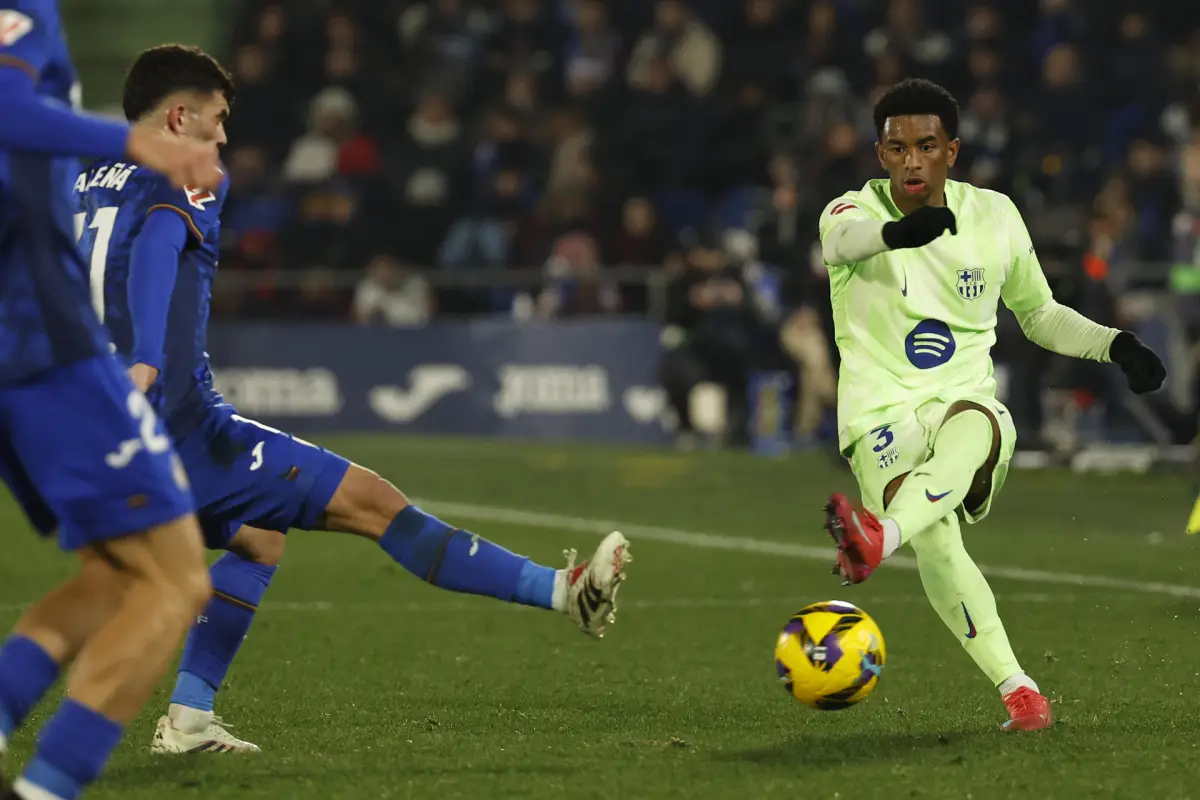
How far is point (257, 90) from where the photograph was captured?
2261 centimetres

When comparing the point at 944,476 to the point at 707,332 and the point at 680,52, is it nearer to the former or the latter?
the point at 707,332

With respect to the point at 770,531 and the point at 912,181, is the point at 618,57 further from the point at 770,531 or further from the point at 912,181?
the point at 912,181

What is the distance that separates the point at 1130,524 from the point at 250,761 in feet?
27.0

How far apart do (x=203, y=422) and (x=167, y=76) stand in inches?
36.6

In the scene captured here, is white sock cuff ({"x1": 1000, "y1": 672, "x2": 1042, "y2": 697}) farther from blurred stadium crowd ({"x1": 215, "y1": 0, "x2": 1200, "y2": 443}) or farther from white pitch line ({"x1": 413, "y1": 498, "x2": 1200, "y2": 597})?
blurred stadium crowd ({"x1": 215, "y1": 0, "x2": 1200, "y2": 443})

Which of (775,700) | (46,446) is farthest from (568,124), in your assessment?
(46,446)

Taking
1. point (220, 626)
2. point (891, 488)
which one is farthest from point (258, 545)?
point (891, 488)

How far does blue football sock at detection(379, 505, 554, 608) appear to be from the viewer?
5.63 meters

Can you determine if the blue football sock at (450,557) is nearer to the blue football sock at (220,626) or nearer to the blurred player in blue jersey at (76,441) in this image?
the blue football sock at (220,626)

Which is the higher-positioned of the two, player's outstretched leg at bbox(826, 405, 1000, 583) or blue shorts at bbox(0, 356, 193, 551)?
blue shorts at bbox(0, 356, 193, 551)

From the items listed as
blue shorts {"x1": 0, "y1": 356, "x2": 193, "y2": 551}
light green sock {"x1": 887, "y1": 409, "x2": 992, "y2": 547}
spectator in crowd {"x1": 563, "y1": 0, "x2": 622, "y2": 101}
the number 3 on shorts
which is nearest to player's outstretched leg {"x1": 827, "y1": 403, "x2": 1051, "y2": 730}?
light green sock {"x1": 887, "y1": 409, "x2": 992, "y2": 547}

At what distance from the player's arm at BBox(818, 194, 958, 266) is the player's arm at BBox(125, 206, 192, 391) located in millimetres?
1847

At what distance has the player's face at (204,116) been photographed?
5.46 meters

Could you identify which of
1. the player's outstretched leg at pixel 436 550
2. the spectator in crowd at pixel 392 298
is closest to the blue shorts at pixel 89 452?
the player's outstretched leg at pixel 436 550
